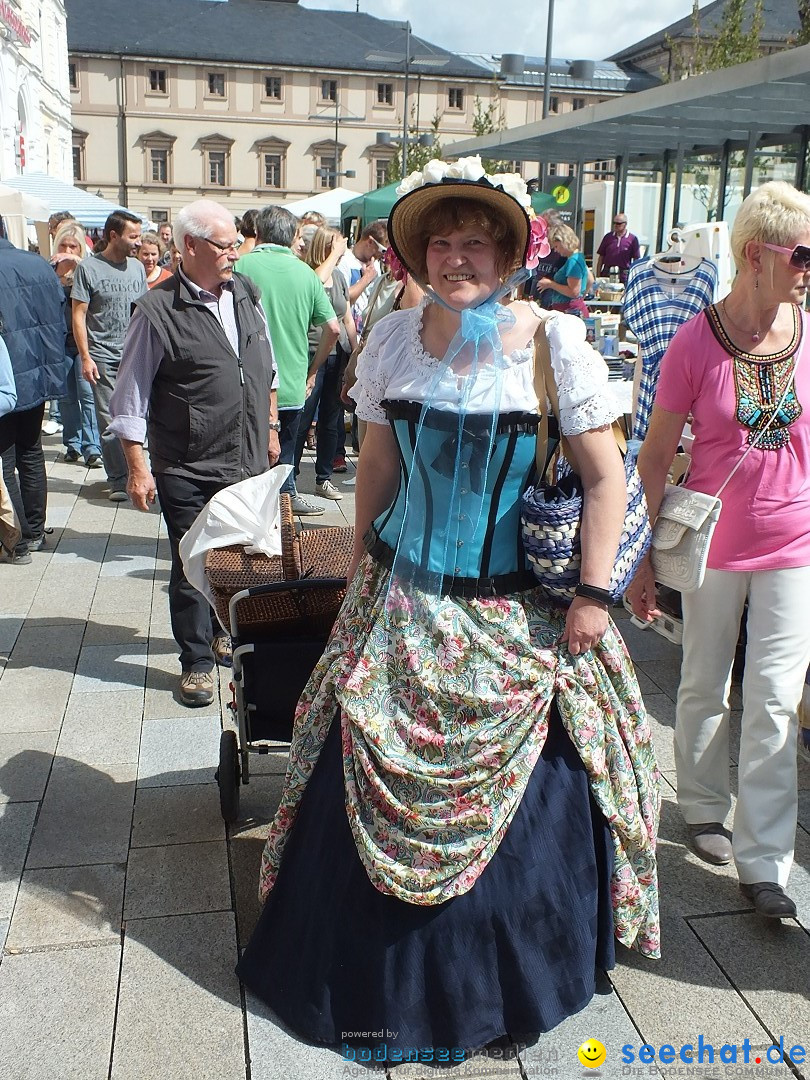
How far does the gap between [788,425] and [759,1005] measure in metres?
1.48

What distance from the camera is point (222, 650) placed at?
441cm

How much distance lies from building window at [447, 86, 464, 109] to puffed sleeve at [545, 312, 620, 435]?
76608 millimetres

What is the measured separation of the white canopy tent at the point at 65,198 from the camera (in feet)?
61.4

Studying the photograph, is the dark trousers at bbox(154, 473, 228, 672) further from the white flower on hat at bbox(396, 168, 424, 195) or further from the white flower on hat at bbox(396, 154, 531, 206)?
the white flower on hat at bbox(396, 154, 531, 206)

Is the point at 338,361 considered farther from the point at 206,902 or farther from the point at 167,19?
the point at 167,19

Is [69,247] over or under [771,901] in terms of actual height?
over

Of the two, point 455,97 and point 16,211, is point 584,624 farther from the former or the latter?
point 455,97

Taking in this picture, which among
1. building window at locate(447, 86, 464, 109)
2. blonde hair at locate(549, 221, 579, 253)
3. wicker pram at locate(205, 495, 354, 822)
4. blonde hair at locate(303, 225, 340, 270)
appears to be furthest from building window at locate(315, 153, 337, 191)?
wicker pram at locate(205, 495, 354, 822)

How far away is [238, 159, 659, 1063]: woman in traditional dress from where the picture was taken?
2.45 m

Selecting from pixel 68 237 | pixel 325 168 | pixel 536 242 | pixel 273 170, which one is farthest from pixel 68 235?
pixel 273 170

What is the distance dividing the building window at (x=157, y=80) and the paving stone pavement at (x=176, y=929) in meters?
72.1

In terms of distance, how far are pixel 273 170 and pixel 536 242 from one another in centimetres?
A: 7284

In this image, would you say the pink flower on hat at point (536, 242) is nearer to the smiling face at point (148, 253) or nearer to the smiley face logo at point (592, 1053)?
the smiley face logo at point (592, 1053)

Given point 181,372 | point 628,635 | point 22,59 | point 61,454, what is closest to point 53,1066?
point 181,372
